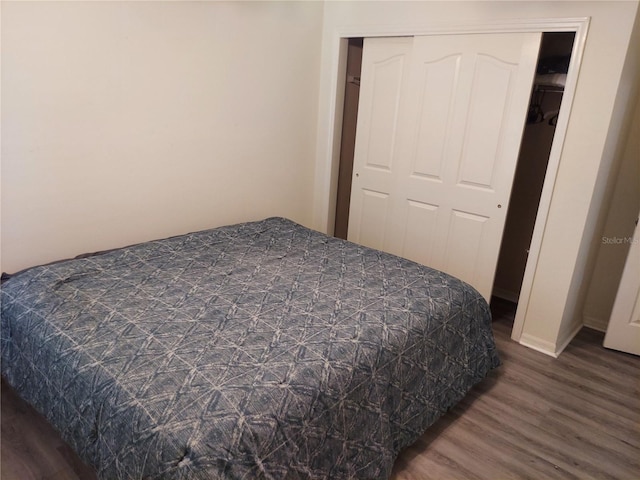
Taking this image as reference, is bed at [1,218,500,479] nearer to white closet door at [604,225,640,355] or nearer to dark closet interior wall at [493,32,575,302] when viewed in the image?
white closet door at [604,225,640,355]

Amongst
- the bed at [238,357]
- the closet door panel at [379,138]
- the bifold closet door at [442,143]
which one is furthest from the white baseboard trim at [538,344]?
the closet door panel at [379,138]

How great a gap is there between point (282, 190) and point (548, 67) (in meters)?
1.97

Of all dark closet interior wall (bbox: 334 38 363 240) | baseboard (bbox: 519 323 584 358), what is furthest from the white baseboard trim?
dark closet interior wall (bbox: 334 38 363 240)

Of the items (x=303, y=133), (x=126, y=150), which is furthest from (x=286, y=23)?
(x=126, y=150)

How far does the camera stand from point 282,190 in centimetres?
339

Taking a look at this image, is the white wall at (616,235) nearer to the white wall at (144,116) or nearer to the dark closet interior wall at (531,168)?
the dark closet interior wall at (531,168)

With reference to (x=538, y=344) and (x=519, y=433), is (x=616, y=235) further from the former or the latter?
(x=519, y=433)

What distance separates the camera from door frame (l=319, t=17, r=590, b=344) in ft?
7.75

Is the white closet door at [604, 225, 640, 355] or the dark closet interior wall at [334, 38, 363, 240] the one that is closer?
the white closet door at [604, 225, 640, 355]

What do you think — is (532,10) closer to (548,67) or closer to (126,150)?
(548,67)

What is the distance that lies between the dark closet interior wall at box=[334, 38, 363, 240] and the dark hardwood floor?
5.89 ft

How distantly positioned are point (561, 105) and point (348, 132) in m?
1.62

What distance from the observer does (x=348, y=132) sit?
363 centimetres

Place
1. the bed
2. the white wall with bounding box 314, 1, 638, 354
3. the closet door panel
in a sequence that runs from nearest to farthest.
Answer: the bed
the white wall with bounding box 314, 1, 638, 354
the closet door panel
